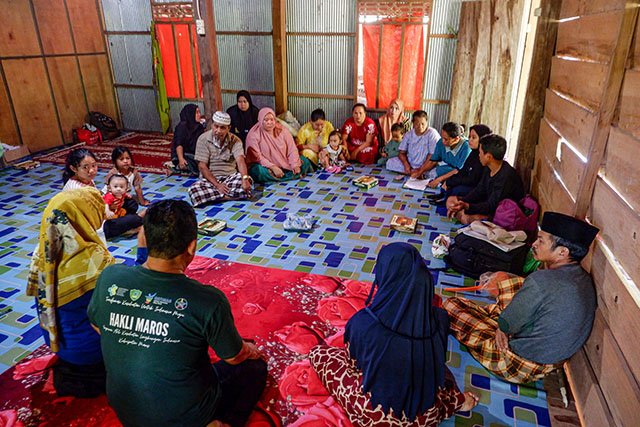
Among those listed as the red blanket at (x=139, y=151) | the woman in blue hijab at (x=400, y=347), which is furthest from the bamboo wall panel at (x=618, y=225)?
the red blanket at (x=139, y=151)

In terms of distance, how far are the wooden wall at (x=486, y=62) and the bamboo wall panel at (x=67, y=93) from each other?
25.1 feet

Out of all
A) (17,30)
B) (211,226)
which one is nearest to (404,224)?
(211,226)

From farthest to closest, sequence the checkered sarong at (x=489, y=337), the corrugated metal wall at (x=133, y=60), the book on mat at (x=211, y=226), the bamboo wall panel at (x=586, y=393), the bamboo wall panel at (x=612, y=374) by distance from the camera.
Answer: the corrugated metal wall at (x=133, y=60) → the book on mat at (x=211, y=226) → the checkered sarong at (x=489, y=337) → the bamboo wall panel at (x=586, y=393) → the bamboo wall panel at (x=612, y=374)

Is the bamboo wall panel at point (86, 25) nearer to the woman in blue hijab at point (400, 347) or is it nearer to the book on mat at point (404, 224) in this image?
the book on mat at point (404, 224)

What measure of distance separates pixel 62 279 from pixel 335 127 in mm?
6720

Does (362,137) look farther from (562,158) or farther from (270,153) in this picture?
(562,158)

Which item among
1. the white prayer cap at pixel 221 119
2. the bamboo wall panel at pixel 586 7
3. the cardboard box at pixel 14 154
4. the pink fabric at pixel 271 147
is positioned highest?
the bamboo wall panel at pixel 586 7

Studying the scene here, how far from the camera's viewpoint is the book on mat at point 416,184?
19.6 ft

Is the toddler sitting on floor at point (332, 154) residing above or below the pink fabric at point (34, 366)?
above

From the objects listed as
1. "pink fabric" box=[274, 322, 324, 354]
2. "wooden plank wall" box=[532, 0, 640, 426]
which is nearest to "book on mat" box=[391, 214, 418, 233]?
"wooden plank wall" box=[532, 0, 640, 426]

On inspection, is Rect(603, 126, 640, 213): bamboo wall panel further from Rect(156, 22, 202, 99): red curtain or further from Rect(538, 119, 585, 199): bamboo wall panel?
Rect(156, 22, 202, 99): red curtain

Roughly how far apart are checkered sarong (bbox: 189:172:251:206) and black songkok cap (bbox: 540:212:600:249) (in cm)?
398

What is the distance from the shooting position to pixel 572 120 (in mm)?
3252

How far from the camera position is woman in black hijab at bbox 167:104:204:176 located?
642cm
